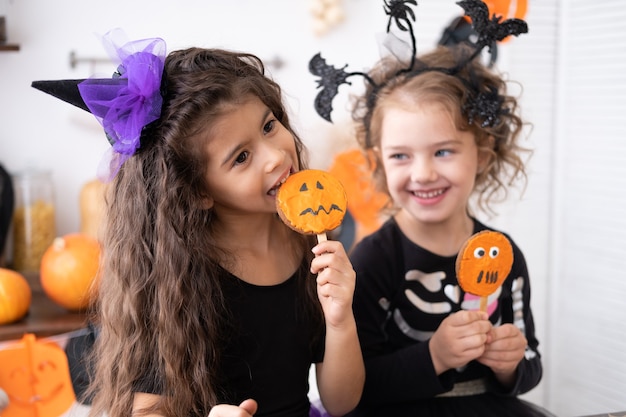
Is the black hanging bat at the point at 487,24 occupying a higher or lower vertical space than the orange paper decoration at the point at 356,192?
higher

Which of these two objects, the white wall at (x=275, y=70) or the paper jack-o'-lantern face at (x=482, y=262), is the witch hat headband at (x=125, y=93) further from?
the white wall at (x=275, y=70)

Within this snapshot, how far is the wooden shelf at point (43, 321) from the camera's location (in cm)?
179

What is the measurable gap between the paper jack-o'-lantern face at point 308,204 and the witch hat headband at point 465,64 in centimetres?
36

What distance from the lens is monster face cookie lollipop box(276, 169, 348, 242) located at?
A: 1163mm

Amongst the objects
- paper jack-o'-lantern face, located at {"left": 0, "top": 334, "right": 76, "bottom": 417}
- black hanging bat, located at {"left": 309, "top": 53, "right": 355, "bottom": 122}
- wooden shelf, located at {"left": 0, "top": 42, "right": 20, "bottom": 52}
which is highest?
wooden shelf, located at {"left": 0, "top": 42, "right": 20, "bottom": 52}

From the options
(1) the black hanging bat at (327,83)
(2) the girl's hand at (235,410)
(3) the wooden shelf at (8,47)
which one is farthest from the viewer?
(3) the wooden shelf at (8,47)

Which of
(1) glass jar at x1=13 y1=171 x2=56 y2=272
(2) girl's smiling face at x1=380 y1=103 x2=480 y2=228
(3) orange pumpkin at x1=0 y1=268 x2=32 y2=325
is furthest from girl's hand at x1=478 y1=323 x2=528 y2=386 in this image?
(1) glass jar at x1=13 y1=171 x2=56 y2=272

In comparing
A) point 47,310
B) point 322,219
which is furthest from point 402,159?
point 47,310

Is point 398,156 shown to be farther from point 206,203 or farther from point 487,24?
point 206,203

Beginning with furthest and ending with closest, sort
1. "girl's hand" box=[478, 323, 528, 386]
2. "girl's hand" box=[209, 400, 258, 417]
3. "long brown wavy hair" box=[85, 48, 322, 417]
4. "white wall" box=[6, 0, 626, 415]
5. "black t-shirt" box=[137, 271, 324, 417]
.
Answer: "white wall" box=[6, 0, 626, 415]
"girl's hand" box=[478, 323, 528, 386]
"black t-shirt" box=[137, 271, 324, 417]
"long brown wavy hair" box=[85, 48, 322, 417]
"girl's hand" box=[209, 400, 258, 417]

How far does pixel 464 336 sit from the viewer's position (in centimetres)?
132

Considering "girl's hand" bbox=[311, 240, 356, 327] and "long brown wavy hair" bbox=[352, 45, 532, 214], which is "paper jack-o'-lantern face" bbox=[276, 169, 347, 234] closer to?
"girl's hand" bbox=[311, 240, 356, 327]

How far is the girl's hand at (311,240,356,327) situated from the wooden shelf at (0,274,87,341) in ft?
2.57

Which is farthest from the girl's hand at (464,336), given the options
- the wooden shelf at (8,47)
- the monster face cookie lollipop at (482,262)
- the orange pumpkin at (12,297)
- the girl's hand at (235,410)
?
the wooden shelf at (8,47)
